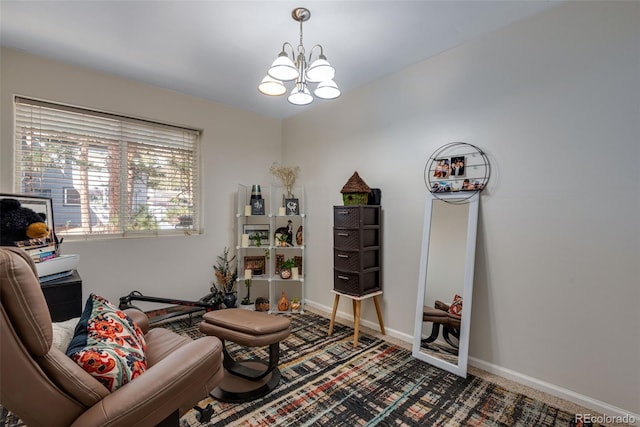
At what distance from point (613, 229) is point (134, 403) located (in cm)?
260

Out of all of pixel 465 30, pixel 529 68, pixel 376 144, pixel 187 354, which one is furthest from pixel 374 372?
pixel 465 30

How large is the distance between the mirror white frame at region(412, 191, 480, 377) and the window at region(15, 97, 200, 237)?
2.64 m

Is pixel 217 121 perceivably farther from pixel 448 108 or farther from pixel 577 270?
pixel 577 270

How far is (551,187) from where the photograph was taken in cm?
201

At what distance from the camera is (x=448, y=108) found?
2521mm

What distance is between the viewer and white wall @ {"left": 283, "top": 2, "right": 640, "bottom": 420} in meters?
1.75

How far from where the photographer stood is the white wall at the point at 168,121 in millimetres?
2566

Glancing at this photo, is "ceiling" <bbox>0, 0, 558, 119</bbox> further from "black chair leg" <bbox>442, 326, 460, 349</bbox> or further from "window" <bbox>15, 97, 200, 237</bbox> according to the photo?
"black chair leg" <bbox>442, 326, 460, 349</bbox>

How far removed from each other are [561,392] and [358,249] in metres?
1.70

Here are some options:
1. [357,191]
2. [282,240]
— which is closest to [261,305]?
[282,240]

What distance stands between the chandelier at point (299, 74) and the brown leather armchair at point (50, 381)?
152 cm

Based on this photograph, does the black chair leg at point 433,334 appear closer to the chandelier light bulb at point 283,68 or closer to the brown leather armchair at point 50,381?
the brown leather armchair at point 50,381
